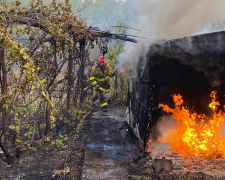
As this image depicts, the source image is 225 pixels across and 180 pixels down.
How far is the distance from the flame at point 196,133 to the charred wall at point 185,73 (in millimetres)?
169

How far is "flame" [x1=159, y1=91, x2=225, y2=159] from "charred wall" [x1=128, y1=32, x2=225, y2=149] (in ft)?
0.55

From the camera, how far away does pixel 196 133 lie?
4.88 meters

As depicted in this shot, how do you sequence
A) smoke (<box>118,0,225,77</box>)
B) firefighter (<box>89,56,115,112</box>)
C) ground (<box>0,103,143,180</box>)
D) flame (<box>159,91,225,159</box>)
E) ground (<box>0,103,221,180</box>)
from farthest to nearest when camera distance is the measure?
firefighter (<box>89,56,115,112</box>) < smoke (<box>118,0,225,77</box>) < flame (<box>159,91,225,159</box>) < ground (<box>0,103,143,180</box>) < ground (<box>0,103,221,180</box>)

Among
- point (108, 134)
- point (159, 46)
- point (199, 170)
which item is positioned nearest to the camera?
point (199, 170)

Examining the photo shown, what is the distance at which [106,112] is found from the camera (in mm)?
9242

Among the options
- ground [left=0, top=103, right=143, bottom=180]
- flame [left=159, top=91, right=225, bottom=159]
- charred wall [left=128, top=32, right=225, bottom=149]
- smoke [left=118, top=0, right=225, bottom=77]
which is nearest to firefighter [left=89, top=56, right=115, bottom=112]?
ground [left=0, top=103, right=143, bottom=180]

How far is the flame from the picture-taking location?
438 centimetres

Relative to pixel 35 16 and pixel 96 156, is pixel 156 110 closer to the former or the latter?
pixel 96 156

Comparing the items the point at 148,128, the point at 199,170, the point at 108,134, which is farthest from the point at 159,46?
the point at 108,134

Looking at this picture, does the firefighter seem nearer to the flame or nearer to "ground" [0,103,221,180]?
"ground" [0,103,221,180]

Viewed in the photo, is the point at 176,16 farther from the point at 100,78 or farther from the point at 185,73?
the point at 100,78

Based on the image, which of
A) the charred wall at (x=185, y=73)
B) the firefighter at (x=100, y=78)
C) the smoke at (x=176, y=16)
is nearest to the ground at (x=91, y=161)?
the charred wall at (x=185, y=73)

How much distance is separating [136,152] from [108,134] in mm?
1570

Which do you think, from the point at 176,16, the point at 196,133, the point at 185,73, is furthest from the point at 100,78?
the point at 196,133
